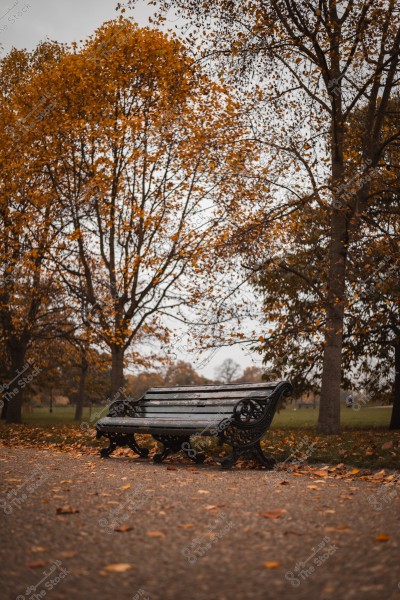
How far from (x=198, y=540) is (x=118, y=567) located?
25.4 inches

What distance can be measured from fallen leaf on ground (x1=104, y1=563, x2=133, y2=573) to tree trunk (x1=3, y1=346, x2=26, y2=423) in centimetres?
1704

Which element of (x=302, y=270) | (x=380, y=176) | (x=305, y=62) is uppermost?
(x=305, y=62)

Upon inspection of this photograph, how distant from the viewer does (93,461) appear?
788 centimetres

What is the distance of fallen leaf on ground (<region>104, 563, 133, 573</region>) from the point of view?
2.92m

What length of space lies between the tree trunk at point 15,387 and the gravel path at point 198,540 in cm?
1476

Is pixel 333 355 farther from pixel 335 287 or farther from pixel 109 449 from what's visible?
pixel 109 449

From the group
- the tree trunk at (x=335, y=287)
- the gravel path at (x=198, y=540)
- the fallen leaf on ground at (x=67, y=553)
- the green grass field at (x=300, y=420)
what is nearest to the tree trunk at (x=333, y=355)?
the tree trunk at (x=335, y=287)

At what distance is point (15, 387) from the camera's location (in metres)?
20.0

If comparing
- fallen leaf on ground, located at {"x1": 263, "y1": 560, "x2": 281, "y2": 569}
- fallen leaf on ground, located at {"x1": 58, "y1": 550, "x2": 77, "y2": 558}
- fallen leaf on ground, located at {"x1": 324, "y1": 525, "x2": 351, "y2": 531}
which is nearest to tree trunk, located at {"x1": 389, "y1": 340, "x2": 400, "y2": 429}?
fallen leaf on ground, located at {"x1": 324, "y1": 525, "x2": 351, "y2": 531}

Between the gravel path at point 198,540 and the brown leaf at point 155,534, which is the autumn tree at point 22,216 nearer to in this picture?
the gravel path at point 198,540

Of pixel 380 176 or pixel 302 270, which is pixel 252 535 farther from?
pixel 302 270

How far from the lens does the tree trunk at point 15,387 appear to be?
19.6m

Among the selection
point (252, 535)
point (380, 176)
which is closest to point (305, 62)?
point (380, 176)

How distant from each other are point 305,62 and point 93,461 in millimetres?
9408
